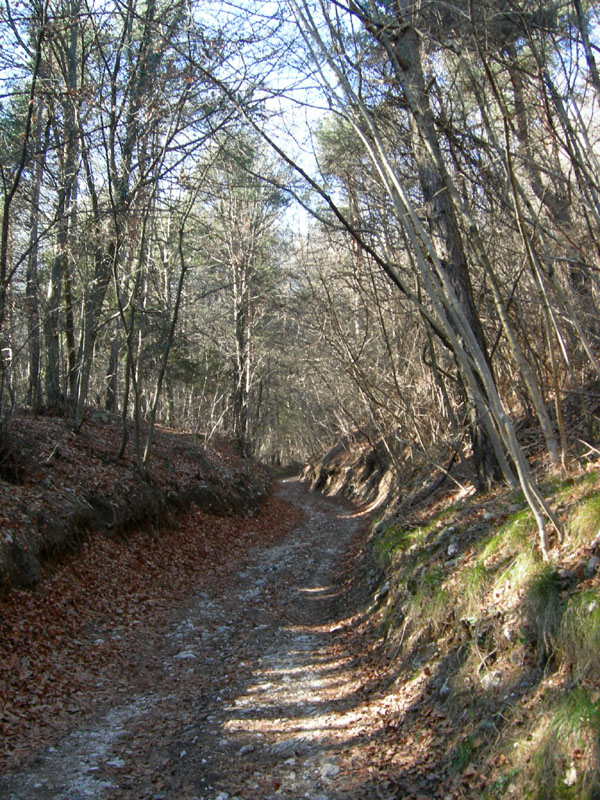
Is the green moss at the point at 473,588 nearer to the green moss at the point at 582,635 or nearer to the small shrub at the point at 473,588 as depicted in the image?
the small shrub at the point at 473,588

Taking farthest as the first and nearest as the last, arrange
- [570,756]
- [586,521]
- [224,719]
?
[224,719], [586,521], [570,756]

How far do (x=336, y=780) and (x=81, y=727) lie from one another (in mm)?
2311

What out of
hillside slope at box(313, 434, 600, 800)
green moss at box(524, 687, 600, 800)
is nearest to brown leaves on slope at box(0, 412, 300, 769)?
hillside slope at box(313, 434, 600, 800)

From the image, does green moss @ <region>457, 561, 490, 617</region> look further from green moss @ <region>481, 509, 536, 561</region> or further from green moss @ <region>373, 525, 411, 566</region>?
green moss @ <region>373, 525, 411, 566</region>

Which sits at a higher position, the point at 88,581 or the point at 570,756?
the point at 570,756

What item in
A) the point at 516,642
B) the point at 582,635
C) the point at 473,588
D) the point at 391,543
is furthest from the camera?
the point at 391,543

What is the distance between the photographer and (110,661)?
239 inches

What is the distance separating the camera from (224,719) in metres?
4.75

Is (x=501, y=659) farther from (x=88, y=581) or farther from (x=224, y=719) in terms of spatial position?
(x=88, y=581)

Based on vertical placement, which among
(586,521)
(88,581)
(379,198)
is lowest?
(88,581)

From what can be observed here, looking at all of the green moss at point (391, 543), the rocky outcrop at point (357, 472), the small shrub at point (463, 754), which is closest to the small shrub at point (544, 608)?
the small shrub at point (463, 754)

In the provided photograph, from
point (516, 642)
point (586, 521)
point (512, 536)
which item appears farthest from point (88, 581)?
point (586, 521)

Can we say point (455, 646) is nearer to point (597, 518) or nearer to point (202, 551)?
point (597, 518)

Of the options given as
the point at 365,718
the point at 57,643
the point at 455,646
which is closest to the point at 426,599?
the point at 455,646
